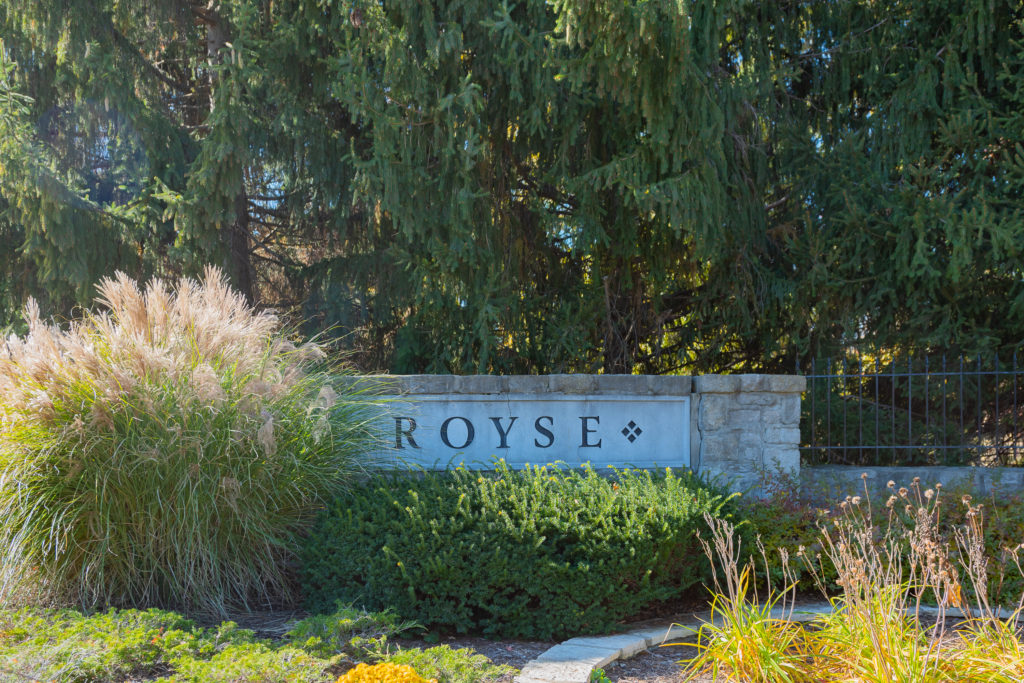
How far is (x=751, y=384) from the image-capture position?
205 inches

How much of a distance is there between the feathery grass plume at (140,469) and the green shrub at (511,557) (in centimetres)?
41

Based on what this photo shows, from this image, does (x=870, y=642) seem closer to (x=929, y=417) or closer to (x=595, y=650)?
(x=595, y=650)

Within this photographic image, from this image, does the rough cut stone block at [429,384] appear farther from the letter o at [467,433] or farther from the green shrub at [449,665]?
the green shrub at [449,665]

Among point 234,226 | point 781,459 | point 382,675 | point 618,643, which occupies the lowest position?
point 618,643

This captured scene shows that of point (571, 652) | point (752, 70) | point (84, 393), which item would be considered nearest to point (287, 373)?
point (84, 393)

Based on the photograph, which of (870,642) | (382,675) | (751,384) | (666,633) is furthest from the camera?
(751,384)

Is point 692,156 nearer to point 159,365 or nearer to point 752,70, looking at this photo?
point 752,70

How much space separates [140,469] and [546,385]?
2.47m

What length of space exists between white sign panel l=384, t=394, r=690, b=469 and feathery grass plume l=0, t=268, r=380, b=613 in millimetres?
1164

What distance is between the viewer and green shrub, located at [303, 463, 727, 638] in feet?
12.4

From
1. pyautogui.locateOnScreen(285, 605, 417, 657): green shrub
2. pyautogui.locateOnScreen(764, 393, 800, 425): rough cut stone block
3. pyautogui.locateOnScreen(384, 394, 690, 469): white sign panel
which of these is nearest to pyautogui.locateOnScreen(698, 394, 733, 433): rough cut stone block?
pyautogui.locateOnScreen(384, 394, 690, 469): white sign panel

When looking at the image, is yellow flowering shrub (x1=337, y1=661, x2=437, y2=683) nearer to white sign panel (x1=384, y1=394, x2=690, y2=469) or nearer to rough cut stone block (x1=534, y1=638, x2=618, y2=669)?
rough cut stone block (x1=534, y1=638, x2=618, y2=669)

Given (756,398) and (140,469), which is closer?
(140,469)

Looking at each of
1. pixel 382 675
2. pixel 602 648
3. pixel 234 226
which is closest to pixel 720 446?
pixel 602 648
